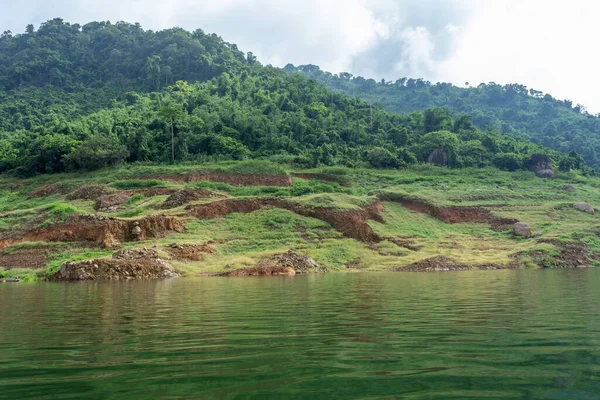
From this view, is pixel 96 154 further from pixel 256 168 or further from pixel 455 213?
pixel 455 213

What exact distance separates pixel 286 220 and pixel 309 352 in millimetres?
45087

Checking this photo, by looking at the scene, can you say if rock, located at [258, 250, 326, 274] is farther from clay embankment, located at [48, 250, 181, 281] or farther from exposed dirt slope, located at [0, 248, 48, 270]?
exposed dirt slope, located at [0, 248, 48, 270]

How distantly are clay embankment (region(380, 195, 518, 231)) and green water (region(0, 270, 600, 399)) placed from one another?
157ft

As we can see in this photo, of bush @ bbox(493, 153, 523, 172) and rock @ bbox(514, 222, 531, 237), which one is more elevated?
bush @ bbox(493, 153, 523, 172)

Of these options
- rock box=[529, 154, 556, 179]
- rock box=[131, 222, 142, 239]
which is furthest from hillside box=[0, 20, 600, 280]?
rock box=[529, 154, 556, 179]

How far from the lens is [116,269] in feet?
117

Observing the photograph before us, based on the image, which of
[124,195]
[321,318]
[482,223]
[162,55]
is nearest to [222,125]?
[124,195]

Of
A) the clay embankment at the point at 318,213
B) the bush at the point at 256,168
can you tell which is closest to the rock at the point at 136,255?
the clay embankment at the point at 318,213

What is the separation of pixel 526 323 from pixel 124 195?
5850 centimetres

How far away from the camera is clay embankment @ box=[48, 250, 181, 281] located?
35.2m

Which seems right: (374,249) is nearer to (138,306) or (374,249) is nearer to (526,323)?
(138,306)

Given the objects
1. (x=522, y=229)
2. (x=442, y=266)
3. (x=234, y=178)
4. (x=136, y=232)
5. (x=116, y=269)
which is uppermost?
(x=234, y=178)

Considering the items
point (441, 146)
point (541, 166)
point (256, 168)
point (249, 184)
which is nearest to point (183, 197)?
point (249, 184)

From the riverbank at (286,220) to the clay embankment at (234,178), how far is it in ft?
0.64
